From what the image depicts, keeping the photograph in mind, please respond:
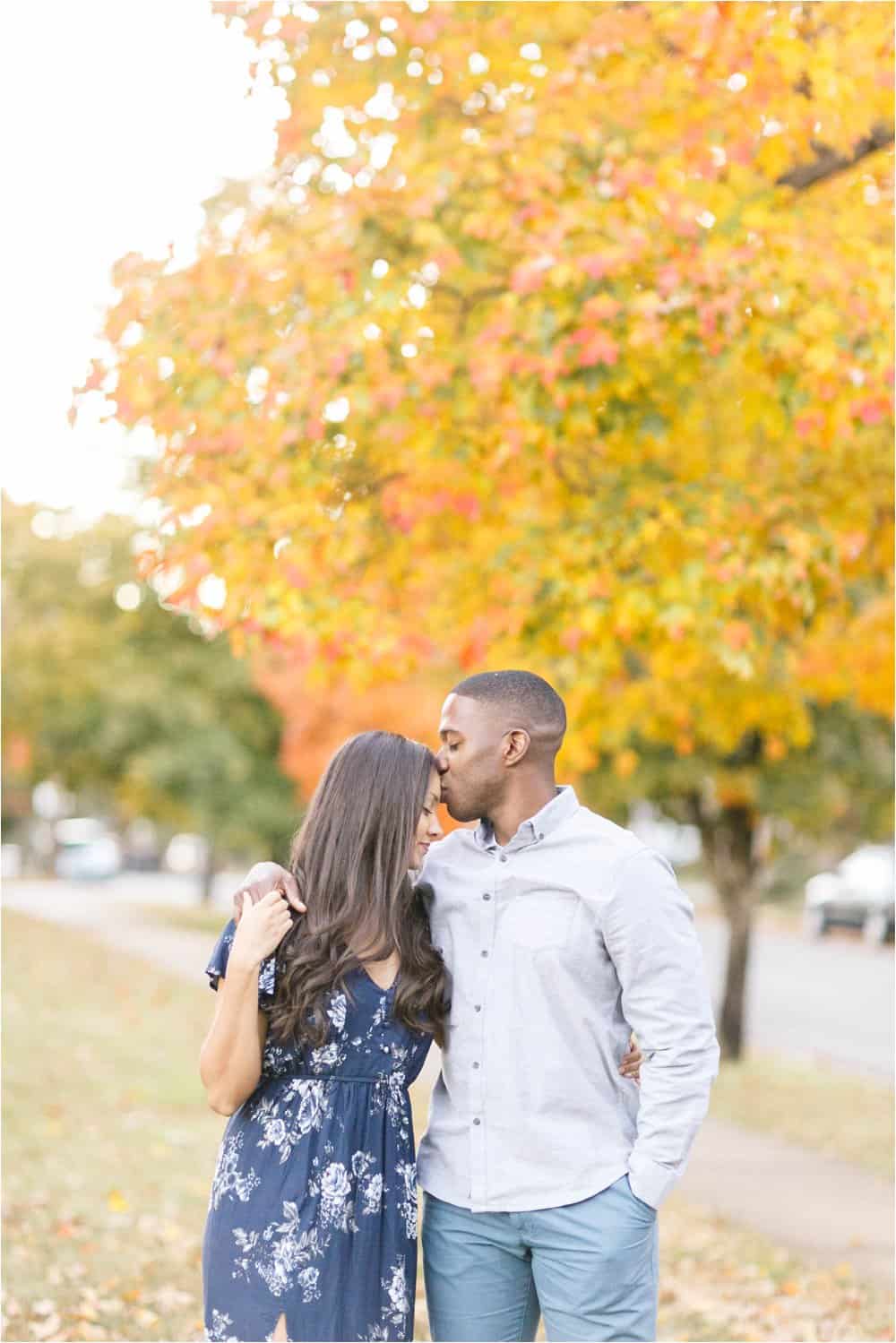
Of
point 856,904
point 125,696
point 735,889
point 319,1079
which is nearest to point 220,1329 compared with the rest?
point 319,1079

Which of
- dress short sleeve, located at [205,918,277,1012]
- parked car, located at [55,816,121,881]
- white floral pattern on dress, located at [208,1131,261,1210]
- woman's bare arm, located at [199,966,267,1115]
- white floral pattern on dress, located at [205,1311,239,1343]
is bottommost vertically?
parked car, located at [55,816,121,881]

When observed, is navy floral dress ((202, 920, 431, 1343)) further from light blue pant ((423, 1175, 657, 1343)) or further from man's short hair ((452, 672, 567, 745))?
man's short hair ((452, 672, 567, 745))

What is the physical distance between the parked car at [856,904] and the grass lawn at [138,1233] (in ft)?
65.3

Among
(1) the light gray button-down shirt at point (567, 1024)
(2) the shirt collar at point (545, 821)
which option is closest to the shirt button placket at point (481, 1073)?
(1) the light gray button-down shirt at point (567, 1024)

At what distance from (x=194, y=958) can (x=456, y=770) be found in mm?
20013

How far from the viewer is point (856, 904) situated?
30922mm

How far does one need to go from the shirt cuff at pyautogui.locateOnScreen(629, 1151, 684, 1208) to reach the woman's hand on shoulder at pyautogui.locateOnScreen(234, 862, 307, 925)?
89 centimetres

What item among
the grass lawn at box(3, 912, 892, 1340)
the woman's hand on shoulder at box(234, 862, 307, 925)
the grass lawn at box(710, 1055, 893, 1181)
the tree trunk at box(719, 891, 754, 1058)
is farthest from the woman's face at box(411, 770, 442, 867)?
the tree trunk at box(719, 891, 754, 1058)

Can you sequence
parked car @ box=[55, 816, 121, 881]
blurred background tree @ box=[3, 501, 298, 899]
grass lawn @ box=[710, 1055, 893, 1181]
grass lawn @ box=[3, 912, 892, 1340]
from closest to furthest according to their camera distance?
grass lawn @ box=[3, 912, 892, 1340]
grass lawn @ box=[710, 1055, 893, 1181]
blurred background tree @ box=[3, 501, 298, 899]
parked car @ box=[55, 816, 121, 881]

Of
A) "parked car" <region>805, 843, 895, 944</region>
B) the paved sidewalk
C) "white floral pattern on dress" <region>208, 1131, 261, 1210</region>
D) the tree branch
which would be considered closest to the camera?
"white floral pattern on dress" <region>208, 1131, 261, 1210</region>

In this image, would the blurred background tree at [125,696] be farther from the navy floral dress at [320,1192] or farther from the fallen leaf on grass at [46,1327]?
the navy floral dress at [320,1192]

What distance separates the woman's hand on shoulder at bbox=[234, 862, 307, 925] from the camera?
323 centimetres

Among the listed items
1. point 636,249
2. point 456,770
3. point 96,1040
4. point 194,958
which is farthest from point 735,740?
point 194,958

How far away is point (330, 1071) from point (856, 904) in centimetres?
2928
